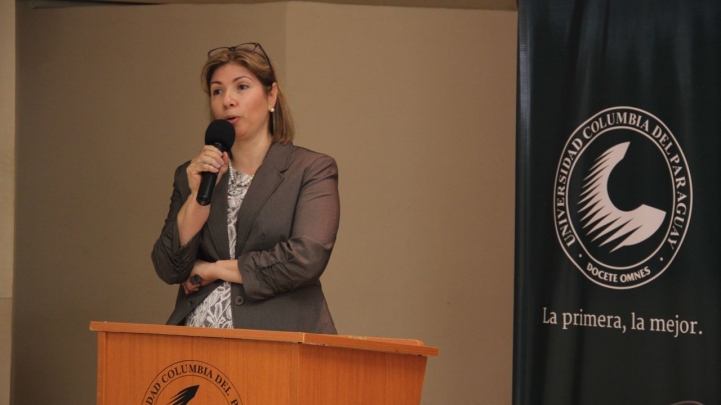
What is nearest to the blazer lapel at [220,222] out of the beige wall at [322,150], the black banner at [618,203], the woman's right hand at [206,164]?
the woman's right hand at [206,164]

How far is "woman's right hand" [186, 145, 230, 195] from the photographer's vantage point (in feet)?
8.52

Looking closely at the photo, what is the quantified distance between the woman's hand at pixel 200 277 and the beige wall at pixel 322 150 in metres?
2.62

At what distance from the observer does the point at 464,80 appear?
5.33 m

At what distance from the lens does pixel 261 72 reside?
9.38 feet

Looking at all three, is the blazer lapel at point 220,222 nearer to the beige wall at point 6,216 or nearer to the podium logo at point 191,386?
the podium logo at point 191,386

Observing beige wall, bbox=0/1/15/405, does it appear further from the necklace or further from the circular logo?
the circular logo

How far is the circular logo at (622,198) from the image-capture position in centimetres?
329

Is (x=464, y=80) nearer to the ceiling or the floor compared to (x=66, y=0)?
nearer to the floor

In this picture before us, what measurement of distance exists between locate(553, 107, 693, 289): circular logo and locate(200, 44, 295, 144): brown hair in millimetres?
1162

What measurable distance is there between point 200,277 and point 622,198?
163cm

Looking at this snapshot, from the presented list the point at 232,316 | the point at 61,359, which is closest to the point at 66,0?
the point at 61,359

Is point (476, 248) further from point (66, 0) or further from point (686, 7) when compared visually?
point (66, 0)

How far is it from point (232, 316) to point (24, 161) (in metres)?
3.15

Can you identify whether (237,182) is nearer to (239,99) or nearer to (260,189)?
(260,189)
